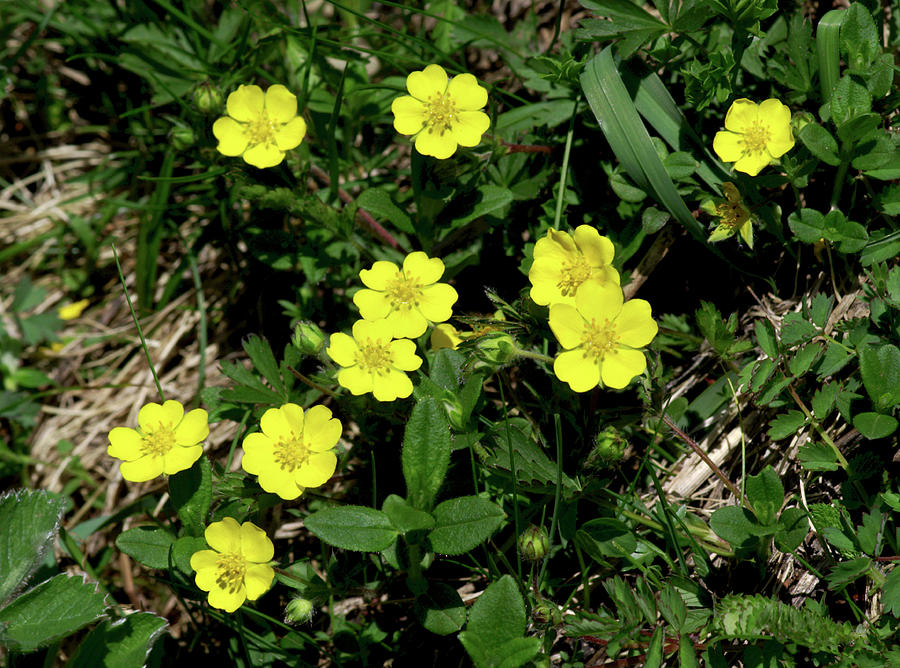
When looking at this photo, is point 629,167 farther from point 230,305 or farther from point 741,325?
point 230,305

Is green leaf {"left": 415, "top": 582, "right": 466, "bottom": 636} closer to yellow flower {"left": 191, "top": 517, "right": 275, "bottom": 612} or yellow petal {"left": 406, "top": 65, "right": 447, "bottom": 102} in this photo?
yellow flower {"left": 191, "top": 517, "right": 275, "bottom": 612}

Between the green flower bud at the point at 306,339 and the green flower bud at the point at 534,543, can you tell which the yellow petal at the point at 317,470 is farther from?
the green flower bud at the point at 534,543

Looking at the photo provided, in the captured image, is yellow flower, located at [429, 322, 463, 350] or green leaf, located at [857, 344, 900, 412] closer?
green leaf, located at [857, 344, 900, 412]

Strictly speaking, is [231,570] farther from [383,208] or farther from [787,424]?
[787,424]

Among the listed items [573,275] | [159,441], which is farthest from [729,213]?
[159,441]

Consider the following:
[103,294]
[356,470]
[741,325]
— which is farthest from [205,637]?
[741,325]

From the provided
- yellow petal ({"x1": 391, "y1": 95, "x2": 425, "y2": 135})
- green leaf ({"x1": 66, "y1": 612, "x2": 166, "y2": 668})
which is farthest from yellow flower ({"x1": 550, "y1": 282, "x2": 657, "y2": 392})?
green leaf ({"x1": 66, "y1": 612, "x2": 166, "y2": 668})
